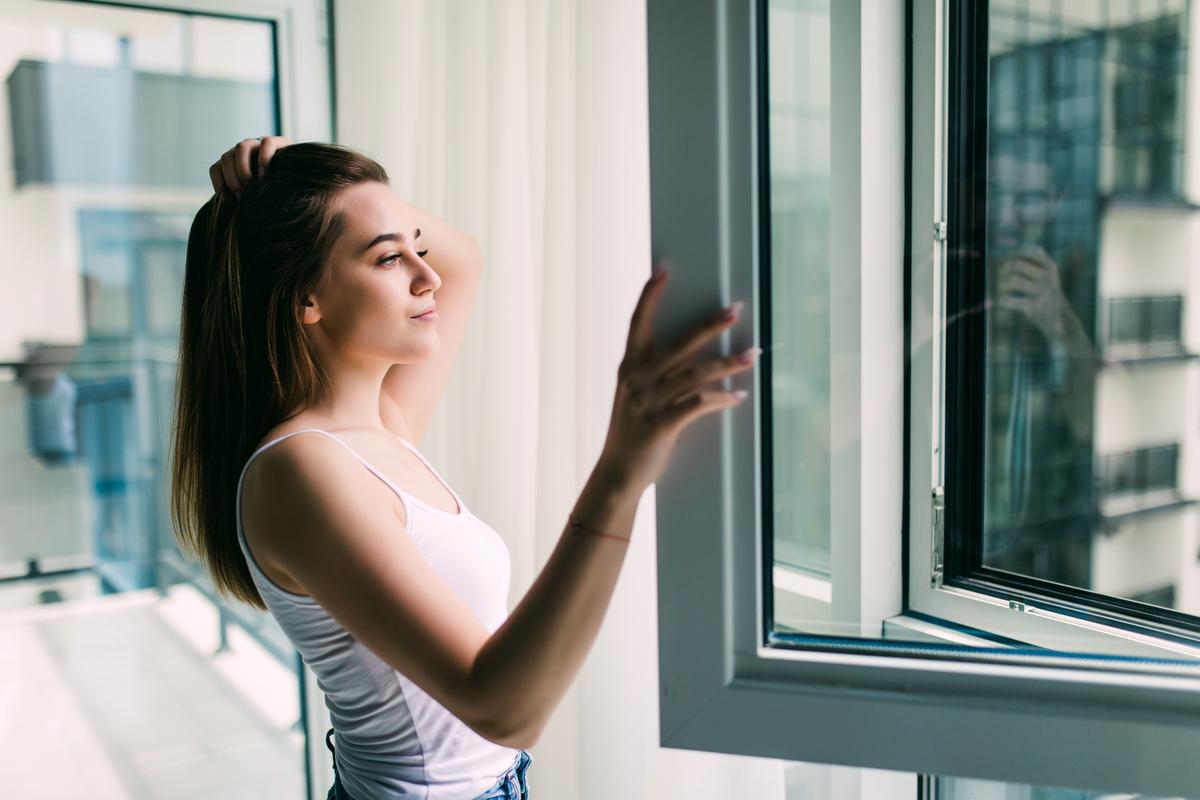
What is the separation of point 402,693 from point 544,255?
2.48ft

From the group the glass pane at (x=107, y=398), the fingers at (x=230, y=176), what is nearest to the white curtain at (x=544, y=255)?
the glass pane at (x=107, y=398)

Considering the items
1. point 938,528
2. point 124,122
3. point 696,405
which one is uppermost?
point 124,122

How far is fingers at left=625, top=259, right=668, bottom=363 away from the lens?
689 mm

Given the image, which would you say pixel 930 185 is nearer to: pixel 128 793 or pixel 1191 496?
pixel 1191 496

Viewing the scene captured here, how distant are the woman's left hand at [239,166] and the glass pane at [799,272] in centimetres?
62

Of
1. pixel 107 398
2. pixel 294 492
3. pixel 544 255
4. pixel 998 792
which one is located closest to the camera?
pixel 294 492

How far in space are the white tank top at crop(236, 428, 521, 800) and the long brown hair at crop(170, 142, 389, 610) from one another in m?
0.11

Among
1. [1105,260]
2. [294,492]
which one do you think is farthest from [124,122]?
[1105,260]

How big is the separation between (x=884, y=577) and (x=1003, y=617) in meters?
0.09

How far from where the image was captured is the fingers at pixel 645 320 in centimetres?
69

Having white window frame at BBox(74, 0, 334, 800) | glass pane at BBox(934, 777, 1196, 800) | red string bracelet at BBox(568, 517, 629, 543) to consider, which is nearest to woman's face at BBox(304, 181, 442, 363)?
red string bracelet at BBox(568, 517, 629, 543)

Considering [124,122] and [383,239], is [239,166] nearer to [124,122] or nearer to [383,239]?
[383,239]

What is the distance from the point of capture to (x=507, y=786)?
104cm

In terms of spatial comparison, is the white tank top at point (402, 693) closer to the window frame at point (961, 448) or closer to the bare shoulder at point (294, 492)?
the bare shoulder at point (294, 492)
